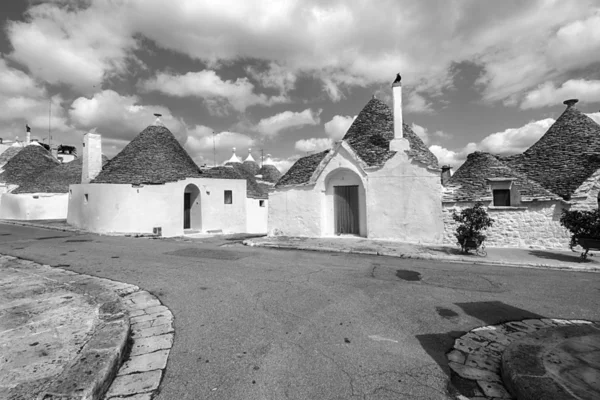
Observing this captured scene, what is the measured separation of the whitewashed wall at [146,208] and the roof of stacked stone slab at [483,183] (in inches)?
546

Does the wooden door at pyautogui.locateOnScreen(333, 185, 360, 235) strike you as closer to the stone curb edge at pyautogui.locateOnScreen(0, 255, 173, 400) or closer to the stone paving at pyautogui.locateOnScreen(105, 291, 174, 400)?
the stone curb edge at pyautogui.locateOnScreen(0, 255, 173, 400)

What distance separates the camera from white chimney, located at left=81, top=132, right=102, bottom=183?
65.6 ft

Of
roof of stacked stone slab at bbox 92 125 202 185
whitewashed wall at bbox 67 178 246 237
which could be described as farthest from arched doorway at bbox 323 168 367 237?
roof of stacked stone slab at bbox 92 125 202 185

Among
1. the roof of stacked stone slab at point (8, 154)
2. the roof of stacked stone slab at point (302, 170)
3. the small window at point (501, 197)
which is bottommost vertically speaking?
the small window at point (501, 197)

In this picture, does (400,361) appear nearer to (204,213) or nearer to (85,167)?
(204,213)

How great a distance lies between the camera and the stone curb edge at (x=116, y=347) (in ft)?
8.44

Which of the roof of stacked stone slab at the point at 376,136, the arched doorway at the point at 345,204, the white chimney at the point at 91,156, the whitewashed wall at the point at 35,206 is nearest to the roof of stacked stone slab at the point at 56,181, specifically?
the whitewashed wall at the point at 35,206

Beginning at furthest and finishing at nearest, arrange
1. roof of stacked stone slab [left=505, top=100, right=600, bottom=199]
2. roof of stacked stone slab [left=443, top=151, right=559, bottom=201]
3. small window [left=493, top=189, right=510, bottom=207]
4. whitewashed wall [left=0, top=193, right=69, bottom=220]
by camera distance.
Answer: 1. whitewashed wall [left=0, top=193, right=69, bottom=220]
2. roof of stacked stone slab [left=505, top=100, right=600, bottom=199]
3. small window [left=493, top=189, right=510, bottom=207]
4. roof of stacked stone slab [left=443, top=151, right=559, bottom=201]

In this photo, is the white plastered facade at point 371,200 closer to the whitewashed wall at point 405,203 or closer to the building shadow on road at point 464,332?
the whitewashed wall at point 405,203

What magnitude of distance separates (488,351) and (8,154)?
173ft

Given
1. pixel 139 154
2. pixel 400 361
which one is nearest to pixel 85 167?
pixel 139 154

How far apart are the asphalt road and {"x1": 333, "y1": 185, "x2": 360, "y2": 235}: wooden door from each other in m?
4.96

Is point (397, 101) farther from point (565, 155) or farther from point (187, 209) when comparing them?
point (187, 209)

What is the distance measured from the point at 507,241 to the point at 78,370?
1314 centimetres
